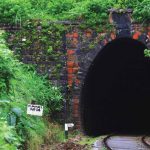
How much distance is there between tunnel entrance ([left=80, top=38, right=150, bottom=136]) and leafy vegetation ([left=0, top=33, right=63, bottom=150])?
1.54m

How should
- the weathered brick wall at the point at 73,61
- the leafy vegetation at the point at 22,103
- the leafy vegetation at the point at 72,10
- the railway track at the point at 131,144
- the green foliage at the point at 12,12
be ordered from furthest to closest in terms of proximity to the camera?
the green foliage at the point at 12,12 → the weathered brick wall at the point at 73,61 → the leafy vegetation at the point at 72,10 → the railway track at the point at 131,144 → the leafy vegetation at the point at 22,103

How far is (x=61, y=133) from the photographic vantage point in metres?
14.8

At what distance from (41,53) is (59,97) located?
5.43 feet

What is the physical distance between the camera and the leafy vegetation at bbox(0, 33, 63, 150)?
9.30 m

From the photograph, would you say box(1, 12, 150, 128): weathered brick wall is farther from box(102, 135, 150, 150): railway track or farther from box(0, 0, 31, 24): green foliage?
box(102, 135, 150, 150): railway track

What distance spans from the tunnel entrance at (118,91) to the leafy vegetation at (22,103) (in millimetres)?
1538

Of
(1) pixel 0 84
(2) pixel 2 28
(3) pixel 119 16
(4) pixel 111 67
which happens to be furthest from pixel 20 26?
(1) pixel 0 84

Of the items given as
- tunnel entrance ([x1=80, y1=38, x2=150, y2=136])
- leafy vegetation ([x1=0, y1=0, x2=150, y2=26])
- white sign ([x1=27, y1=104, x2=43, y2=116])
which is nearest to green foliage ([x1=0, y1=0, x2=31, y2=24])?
leafy vegetation ([x1=0, y1=0, x2=150, y2=26])

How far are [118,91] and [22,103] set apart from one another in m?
10.9

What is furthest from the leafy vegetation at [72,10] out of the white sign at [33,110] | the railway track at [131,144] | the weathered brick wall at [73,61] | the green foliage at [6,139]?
the green foliage at [6,139]

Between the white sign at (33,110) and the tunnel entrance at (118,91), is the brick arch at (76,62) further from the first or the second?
the white sign at (33,110)

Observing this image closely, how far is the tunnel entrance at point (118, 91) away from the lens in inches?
693

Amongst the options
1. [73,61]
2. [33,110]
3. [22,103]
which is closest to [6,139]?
[33,110]

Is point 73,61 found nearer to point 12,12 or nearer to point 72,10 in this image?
point 72,10
